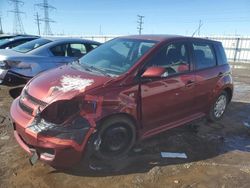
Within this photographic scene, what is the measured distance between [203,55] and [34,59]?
4.09m

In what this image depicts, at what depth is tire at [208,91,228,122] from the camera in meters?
5.69

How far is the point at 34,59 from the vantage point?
269 inches

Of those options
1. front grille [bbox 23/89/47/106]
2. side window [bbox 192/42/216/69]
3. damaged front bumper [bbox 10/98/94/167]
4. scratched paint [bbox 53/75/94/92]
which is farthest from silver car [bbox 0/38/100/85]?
side window [bbox 192/42/216/69]

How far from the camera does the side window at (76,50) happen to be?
7.67m

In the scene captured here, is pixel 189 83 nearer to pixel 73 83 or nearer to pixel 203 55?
pixel 203 55

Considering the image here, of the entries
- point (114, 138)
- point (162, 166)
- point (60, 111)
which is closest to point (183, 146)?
point (162, 166)

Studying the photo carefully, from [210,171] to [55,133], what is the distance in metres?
2.18

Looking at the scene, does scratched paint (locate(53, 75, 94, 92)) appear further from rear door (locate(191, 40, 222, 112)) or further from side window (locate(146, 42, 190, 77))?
rear door (locate(191, 40, 222, 112))

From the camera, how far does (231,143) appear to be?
4.86 meters

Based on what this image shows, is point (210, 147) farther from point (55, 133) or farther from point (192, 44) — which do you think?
point (55, 133)

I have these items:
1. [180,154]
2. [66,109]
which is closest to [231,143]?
[180,154]

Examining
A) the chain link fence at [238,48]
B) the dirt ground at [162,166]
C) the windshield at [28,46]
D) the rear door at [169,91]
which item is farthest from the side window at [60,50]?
the chain link fence at [238,48]

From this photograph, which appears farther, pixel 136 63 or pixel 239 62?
pixel 239 62

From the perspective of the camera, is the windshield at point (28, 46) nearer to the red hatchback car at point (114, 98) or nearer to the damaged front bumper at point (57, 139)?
the red hatchback car at point (114, 98)
